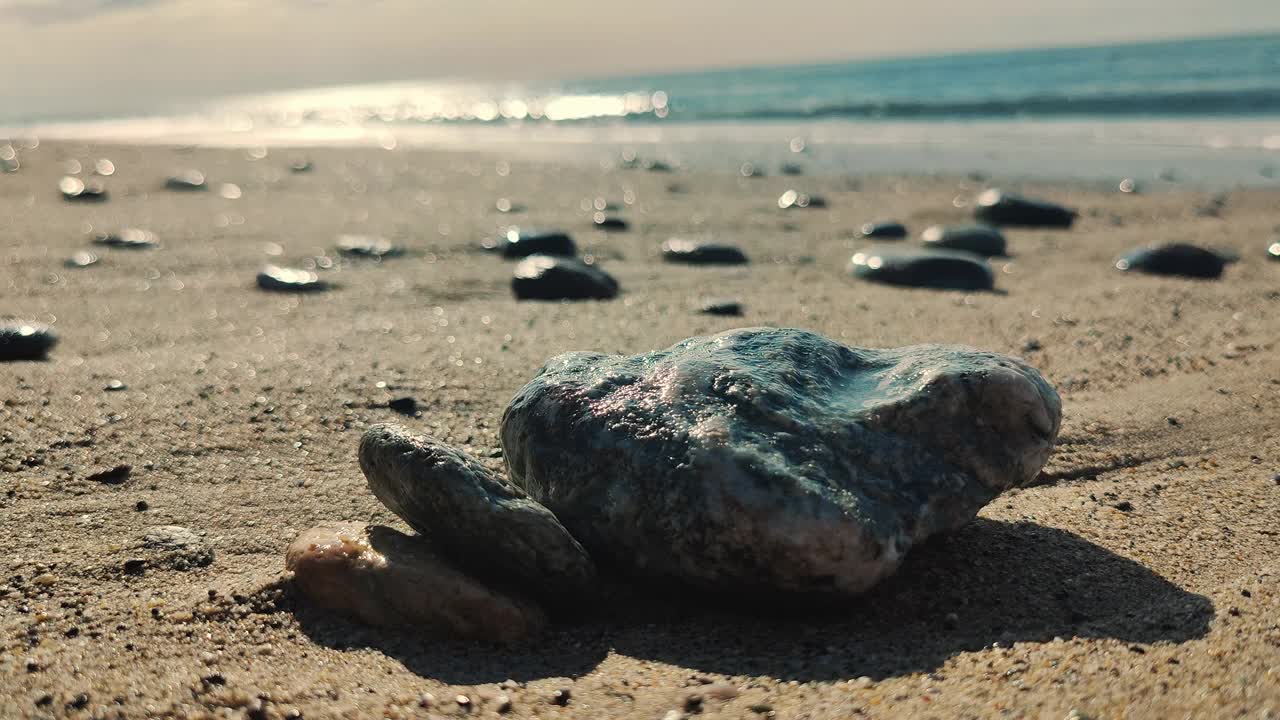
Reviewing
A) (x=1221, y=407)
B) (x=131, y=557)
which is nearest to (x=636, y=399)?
(x=131, y=557)

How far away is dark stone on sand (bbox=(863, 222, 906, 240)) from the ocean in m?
3.99

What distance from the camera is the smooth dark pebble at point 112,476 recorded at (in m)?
2.81

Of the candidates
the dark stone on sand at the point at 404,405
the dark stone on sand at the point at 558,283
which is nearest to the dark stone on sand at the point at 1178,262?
the dark stone on sand at the point at 558,283

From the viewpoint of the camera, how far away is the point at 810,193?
31.0 feet

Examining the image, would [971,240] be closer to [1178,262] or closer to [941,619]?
[1178,262]

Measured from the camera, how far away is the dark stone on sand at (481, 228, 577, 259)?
6.23m

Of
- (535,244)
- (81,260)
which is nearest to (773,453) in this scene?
(535,244)

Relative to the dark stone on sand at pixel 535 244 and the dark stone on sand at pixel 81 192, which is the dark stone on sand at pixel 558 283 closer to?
the dark stone on sand at pixel 535 244

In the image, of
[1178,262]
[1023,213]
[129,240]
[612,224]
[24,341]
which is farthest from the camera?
[1023,213]

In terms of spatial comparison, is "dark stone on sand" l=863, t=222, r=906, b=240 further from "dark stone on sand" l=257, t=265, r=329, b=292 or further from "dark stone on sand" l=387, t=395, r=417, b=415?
"dark stone on sand" l=387, t=395, r=417, b=415

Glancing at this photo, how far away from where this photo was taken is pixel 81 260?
5.80 m

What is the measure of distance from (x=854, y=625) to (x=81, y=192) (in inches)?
327

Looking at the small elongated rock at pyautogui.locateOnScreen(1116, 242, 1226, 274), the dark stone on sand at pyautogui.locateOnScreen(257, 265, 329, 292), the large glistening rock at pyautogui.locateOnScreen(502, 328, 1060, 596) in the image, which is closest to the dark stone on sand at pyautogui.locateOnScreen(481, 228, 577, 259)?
the dark stone on sand at pyautogui.locateOnScreen(257, 265, 329, 292)

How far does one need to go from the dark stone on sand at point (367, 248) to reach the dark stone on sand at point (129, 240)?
3.58 ft
